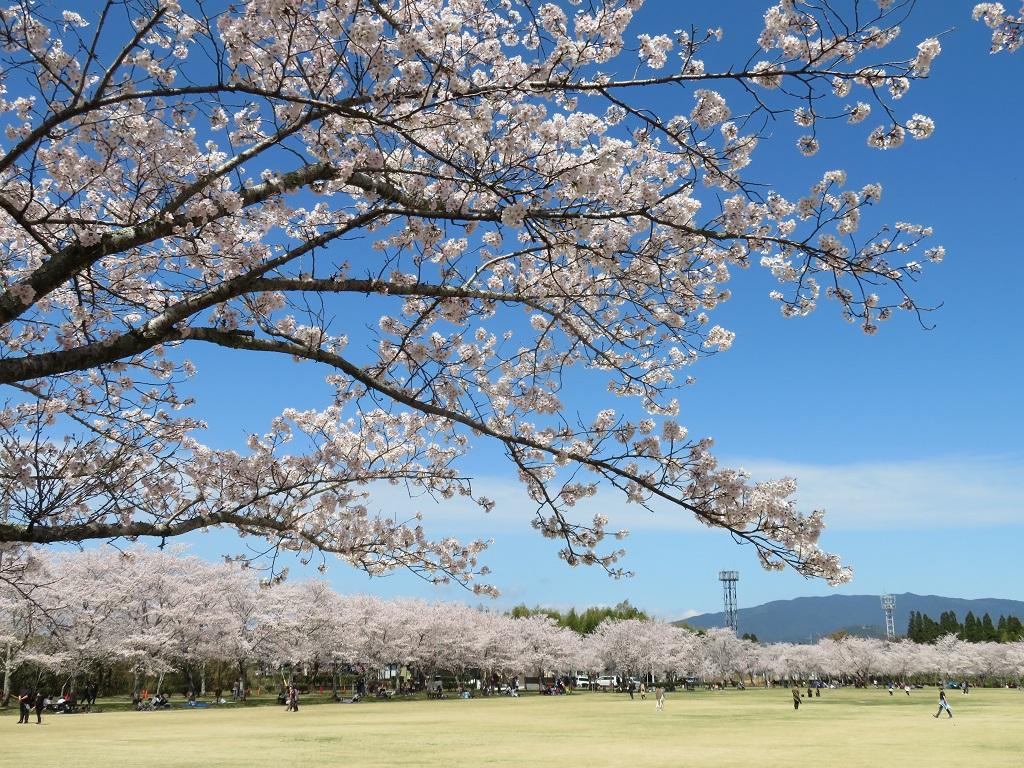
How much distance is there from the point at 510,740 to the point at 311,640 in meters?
29.4

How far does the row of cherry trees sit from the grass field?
3.64 metres

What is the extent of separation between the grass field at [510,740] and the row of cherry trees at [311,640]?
3.64 metres

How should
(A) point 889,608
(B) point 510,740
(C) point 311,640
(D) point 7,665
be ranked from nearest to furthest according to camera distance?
(B) point 510,740 → (D) point 7,665 → (C) point 311,640 → (A) point 889,608

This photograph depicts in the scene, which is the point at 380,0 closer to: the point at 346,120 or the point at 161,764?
the point at 346,120

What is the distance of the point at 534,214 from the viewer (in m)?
4.11

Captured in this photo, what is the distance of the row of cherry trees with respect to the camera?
33031 mm

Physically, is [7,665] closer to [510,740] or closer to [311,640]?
[311,640]

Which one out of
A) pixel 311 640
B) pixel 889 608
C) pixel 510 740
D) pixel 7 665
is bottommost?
pixel 889 608

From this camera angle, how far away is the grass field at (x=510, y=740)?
14.8 metres

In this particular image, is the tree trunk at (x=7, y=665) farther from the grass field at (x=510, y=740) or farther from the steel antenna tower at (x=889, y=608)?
the steel antenna tower at (x=889, y=608)

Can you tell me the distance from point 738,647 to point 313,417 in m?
75.3

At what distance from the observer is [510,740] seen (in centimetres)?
1894

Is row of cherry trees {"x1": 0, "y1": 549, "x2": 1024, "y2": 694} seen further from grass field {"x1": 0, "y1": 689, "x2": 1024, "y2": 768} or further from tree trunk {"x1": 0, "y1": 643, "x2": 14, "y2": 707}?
grass field {"x1": 0, "y1": 689, "x2": 1024, "y2": 768}

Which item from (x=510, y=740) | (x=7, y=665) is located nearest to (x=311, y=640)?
(x=7, y=665)
